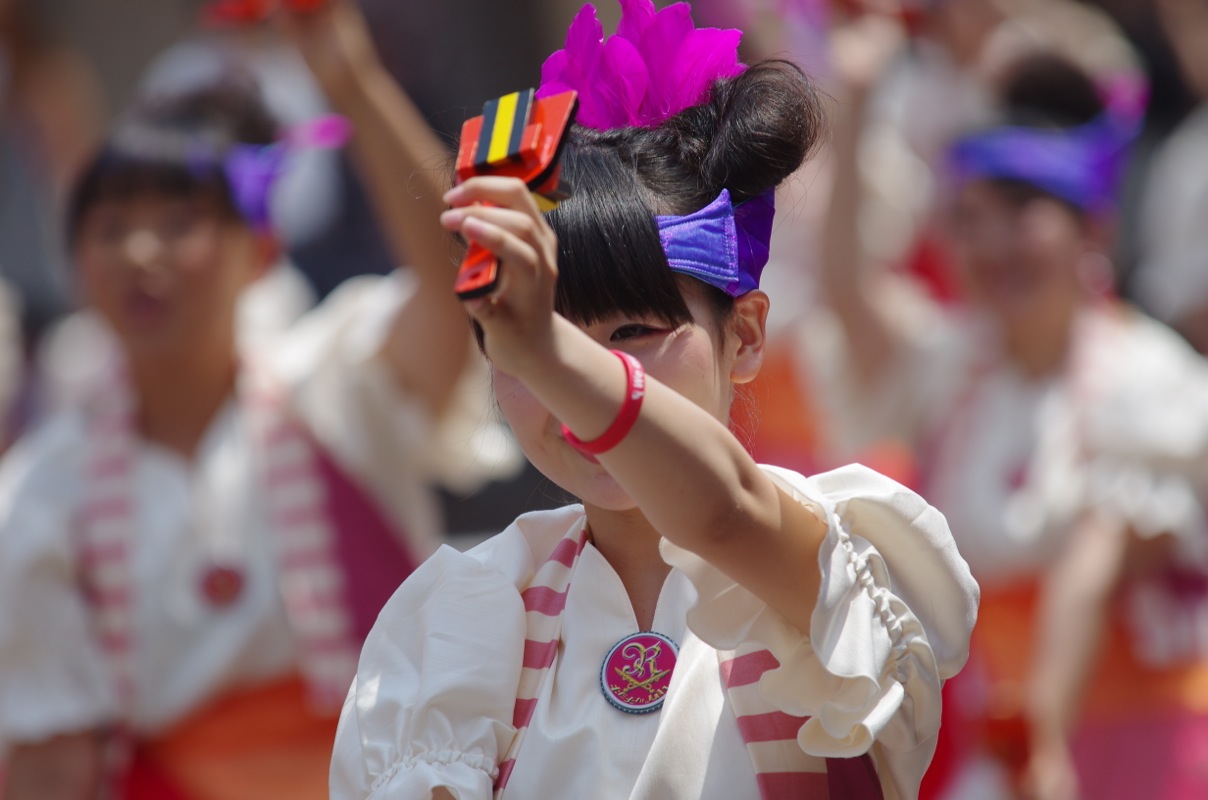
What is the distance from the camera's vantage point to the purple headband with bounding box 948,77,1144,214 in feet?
11.1

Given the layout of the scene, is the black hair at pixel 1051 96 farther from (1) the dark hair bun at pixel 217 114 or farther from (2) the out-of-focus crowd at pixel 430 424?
(1) the dark hair bun at pixel 217 114

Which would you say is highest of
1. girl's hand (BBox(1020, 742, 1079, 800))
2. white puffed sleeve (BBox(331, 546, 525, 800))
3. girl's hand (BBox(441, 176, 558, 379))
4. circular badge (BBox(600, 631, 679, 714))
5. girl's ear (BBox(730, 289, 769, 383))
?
girl's hand (BBox(441, 176, 558, 379))

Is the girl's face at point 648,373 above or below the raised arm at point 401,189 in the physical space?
above

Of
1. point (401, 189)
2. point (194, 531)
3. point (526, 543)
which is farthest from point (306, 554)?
point (526, 543)

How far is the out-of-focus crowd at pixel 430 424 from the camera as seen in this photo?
9.47ft

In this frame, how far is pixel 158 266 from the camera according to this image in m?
2.91

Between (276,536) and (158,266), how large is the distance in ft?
1.73

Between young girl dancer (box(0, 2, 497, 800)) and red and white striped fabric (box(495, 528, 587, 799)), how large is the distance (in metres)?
1.27

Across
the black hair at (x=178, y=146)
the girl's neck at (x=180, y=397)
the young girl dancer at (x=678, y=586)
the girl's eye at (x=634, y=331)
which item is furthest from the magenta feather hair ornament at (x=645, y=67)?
the girl's neck at (x=180, y=397)

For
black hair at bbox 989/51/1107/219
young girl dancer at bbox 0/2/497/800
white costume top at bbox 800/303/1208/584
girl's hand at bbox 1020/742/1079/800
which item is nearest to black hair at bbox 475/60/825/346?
young girl dancer at bbox 0/2/497/800

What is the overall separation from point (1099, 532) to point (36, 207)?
4.32 meters

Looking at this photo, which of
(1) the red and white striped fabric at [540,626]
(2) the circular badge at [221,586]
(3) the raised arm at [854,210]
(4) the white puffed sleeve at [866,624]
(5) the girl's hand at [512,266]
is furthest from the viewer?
(3) the raised arm at [854,210]

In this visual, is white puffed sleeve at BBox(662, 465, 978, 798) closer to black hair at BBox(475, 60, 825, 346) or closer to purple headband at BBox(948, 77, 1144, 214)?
black hair at BBox(475, 60, 825, 346)

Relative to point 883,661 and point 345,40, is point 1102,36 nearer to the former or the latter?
point 345,40
